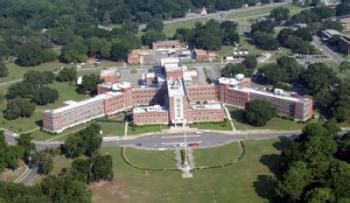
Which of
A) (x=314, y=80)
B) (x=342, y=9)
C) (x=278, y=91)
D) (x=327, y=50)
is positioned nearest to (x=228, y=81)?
(x=278, y=91)

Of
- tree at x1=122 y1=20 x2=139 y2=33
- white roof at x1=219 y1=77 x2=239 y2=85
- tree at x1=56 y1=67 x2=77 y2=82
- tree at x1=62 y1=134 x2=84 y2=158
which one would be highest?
tree at x1=122 y1=20 x2=139 y2=33

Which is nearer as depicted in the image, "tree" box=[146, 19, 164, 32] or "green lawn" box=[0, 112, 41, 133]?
"green lawn" box=[0, 112, 41, 133]

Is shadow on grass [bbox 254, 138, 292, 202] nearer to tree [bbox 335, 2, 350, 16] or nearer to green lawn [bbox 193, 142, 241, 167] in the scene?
green lawn [bbox 193, 142, 241, 167]

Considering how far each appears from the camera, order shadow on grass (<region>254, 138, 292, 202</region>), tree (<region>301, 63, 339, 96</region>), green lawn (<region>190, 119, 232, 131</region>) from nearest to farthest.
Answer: shadow on grass (<region>254, 138, 292, 202</region>) < green lawn (<region>190, 119, 232, 131</region>) < tree (<region>301, 63, 339, 96</region>)

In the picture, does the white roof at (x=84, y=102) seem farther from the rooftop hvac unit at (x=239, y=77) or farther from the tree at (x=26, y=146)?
the rooftop hvac unit at (x=239, y=77)

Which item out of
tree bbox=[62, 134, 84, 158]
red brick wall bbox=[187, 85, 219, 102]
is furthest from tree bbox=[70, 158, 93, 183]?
red brick wall bbox=[187, 85, 219, 102]

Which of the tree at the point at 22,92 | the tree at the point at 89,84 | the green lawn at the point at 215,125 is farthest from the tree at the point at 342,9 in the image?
the tree at the point at 22,92
